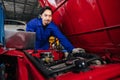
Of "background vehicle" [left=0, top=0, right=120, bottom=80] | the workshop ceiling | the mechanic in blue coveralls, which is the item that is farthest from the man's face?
the workshop ceiling

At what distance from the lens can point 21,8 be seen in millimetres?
7738

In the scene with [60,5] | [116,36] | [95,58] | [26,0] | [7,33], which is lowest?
[95,58]

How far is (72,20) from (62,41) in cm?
37

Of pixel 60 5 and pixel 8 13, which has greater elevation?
pixel 8 13

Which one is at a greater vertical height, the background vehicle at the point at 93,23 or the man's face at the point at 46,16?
the man's face at the point at 46,16

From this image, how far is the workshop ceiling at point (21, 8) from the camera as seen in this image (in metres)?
6.83

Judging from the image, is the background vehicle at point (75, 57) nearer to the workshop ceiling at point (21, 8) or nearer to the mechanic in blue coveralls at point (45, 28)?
the mechanic in blue coveralls at point (45, 28)

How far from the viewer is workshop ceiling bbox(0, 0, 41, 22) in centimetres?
683

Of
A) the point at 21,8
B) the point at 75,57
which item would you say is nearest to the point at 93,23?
the point at 75,57

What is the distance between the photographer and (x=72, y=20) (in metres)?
2.00

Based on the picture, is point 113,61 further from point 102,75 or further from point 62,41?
point 62,41

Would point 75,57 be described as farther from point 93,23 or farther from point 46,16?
point 46,16

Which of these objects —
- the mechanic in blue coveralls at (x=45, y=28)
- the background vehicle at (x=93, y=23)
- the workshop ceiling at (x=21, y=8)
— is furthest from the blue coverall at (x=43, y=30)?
the workshop ceiling at (x=21, y=8)

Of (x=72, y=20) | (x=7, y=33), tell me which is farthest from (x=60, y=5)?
(x=7, y=33)
